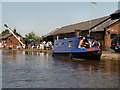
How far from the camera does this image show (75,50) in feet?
66.7

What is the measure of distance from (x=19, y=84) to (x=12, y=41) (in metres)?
95.4

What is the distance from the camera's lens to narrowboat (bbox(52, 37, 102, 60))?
1850cm

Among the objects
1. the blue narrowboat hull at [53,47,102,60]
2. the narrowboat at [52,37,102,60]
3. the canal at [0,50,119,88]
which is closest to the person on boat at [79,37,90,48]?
the narrowboat at [52,37,102,60]

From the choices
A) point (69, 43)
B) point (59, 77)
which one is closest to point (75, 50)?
point (69, 43)

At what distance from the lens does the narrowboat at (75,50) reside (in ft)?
60.7

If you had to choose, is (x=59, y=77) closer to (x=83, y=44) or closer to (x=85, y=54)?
(x=85, y=54)

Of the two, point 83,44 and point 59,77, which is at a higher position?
point 83,44

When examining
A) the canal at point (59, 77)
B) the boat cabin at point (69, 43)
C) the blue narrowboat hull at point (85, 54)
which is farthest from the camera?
the boat cabin at point (69, 43)

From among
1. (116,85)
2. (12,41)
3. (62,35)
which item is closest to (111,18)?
(62,35)

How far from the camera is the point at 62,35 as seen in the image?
189 feet

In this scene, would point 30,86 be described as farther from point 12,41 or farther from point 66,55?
point 12,41

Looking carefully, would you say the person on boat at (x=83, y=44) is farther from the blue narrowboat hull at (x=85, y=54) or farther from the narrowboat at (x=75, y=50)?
the blue narrowboat hull at (x=85, y=54)

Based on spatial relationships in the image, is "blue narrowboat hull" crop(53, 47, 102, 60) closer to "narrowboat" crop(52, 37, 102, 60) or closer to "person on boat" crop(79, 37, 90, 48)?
"narrowboat" crop(52, 37, 102, 60)

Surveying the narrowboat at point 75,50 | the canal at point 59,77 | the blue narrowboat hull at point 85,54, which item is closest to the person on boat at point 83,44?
the narrowboat at point 75,50
